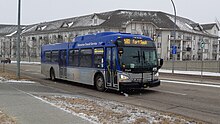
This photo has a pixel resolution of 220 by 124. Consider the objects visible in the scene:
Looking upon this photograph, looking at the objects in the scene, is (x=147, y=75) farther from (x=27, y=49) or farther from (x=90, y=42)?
(x=27, y=49)

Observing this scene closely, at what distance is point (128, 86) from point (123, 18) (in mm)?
63536

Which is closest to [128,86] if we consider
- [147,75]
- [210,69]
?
[147,75]

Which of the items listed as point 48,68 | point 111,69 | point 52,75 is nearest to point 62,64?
point 52,75

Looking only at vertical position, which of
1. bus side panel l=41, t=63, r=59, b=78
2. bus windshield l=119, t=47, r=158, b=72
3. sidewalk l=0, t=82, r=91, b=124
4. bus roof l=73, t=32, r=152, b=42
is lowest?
sidewalk l=0, t=82, r=91, b=124

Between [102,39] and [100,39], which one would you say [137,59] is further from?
[100,39]

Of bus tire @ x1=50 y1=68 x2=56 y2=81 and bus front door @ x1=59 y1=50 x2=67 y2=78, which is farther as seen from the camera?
bus tire @ x1=50 y1=68 x2=56 y2=81

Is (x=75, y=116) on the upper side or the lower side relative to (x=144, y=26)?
lower

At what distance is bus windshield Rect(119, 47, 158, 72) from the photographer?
13.1 m

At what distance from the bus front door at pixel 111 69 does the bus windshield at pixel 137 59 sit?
0.44 m

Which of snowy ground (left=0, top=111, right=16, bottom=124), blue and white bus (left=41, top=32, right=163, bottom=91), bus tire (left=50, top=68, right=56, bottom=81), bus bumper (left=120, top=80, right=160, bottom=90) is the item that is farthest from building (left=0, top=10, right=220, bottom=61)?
snowy ground (left=0, top=111, right=16, bottom=124)

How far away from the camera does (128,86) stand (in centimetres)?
1302

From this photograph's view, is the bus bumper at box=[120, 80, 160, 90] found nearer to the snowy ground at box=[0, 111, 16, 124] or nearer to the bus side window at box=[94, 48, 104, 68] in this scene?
the bus side window at box=[94, 48, 104, 68]

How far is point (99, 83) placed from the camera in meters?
14.7

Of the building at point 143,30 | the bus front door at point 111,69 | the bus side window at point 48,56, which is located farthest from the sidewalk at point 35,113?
the building at point 143,30
